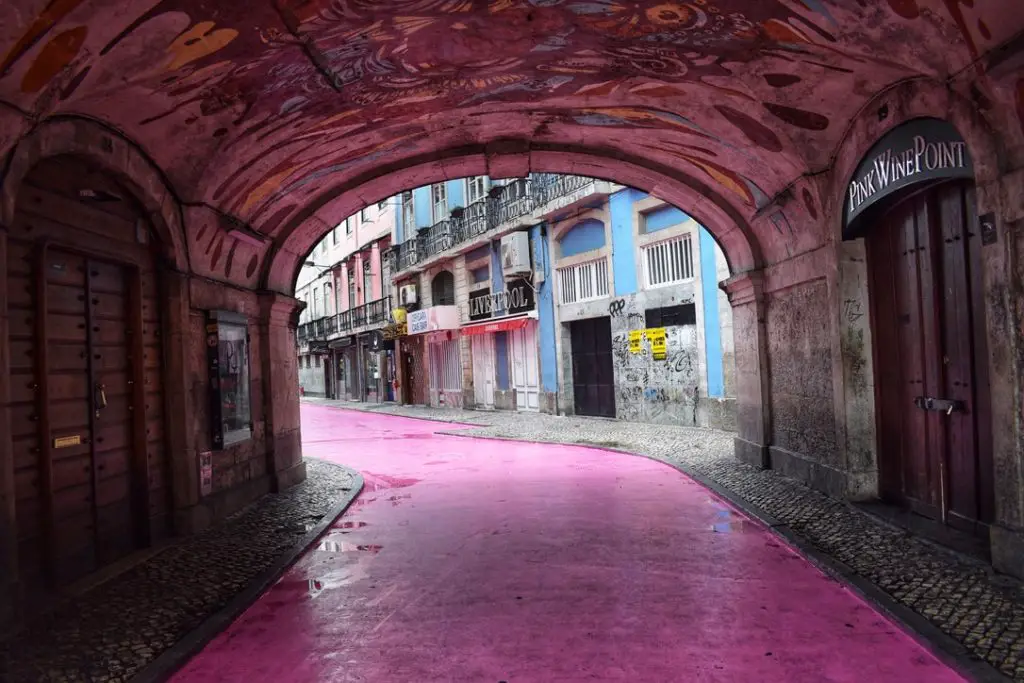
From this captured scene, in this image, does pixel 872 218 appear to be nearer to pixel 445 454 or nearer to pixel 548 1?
pixel 548 1

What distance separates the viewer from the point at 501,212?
22359mm

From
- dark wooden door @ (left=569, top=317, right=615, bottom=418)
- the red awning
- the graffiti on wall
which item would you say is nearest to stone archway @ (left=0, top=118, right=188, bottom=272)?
the graffiti on wall

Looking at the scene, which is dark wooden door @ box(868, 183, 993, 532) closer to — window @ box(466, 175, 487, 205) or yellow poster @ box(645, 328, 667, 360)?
yellow poster @ box(645, 328, 667, 360)

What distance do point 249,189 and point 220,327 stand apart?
1.54 m

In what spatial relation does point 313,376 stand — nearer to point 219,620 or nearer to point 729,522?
point 729,522

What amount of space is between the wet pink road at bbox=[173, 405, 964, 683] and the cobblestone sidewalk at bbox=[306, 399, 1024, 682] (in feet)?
0.97

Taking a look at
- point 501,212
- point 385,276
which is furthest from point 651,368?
point 385,276

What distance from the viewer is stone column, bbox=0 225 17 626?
438cm

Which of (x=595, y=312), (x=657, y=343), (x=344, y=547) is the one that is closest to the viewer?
→ (x=344, y=547)

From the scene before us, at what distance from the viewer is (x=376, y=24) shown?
5391mm

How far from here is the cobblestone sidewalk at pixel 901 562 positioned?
13.0 ft

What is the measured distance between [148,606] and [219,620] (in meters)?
0.65

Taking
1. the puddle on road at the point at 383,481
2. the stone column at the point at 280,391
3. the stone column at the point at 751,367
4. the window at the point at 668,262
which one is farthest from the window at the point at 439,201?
the stone column at the point at 751,367

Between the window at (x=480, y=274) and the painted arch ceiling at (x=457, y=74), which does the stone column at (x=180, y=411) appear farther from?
the window at (x=480, y=274)
